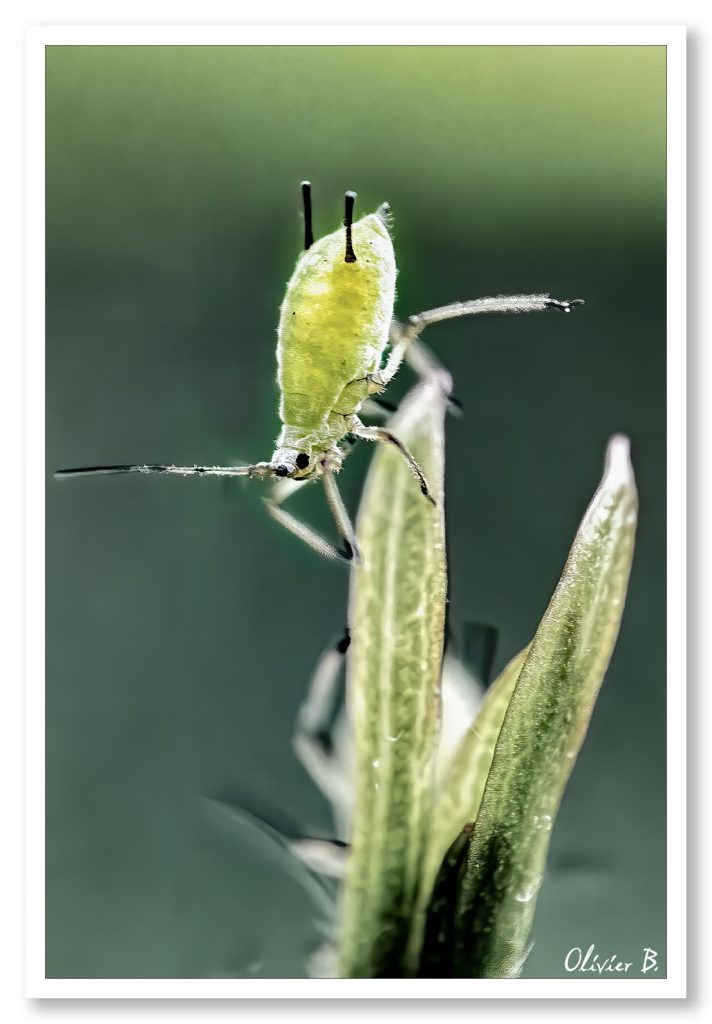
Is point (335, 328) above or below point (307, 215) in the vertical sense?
below

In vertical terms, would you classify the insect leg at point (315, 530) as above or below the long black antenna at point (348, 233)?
below

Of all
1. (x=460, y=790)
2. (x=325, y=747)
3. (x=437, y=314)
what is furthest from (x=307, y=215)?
(x=460, y=790)

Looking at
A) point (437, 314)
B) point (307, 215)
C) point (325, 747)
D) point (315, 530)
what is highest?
point (307, 215)

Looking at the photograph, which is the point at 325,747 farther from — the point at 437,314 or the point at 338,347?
the point at 437,314

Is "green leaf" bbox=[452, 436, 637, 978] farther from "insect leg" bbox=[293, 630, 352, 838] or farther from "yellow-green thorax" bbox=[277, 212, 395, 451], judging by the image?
"yellow-green thorax" bbox=[277, 212, 395, 451]
